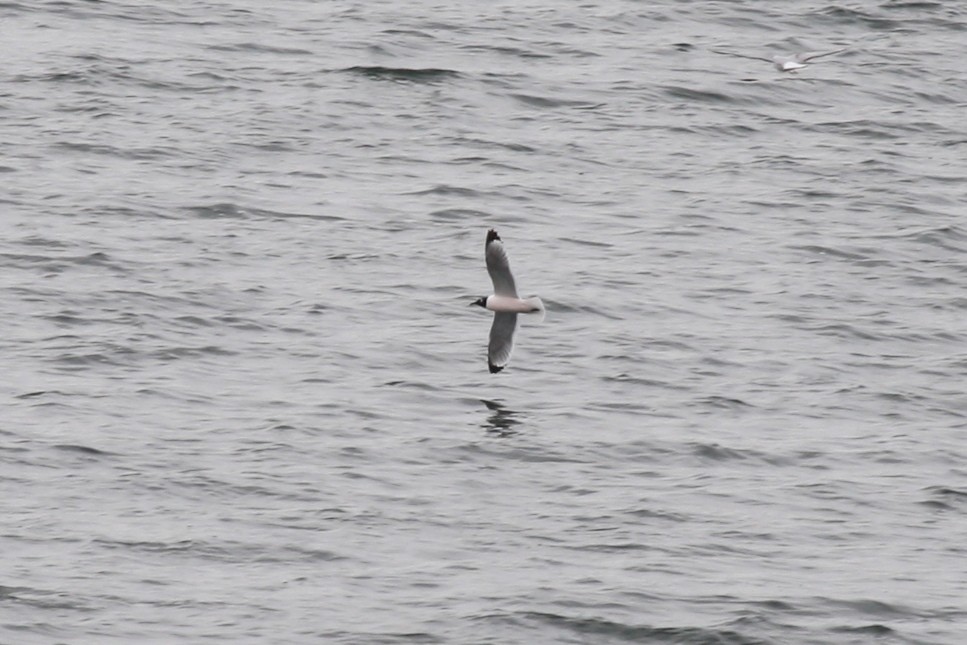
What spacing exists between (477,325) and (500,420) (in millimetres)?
3066

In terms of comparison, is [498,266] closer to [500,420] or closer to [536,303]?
[536,303]

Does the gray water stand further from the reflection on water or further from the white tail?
the white tail

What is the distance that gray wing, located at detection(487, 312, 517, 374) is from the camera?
20500 millimetres

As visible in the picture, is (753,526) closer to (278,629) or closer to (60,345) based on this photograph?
(278,629)

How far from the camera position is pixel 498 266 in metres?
20.0

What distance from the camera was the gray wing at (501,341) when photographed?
20.5m

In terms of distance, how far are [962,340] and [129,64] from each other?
14156 mm

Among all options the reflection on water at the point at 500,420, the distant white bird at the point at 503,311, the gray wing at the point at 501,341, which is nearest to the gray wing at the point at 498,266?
the distant white bird at the point at 503,311

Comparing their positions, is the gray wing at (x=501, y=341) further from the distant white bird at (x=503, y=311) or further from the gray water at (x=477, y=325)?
the gray water at (x=477, y=325)

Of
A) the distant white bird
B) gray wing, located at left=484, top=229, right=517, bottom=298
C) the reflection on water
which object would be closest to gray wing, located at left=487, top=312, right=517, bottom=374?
the distant white bird

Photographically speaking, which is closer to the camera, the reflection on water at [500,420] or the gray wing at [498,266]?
the gray wing at [498,266]

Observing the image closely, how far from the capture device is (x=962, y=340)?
76.4ft

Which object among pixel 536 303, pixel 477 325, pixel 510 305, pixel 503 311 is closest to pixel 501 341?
pixel 503 311

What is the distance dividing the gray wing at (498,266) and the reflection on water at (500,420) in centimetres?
104
